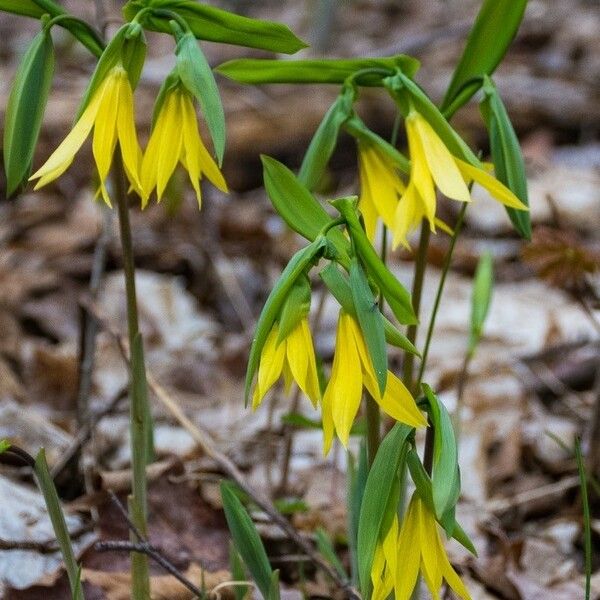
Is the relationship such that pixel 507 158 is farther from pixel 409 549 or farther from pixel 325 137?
pixel 409 549

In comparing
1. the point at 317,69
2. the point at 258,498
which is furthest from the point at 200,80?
the point at 258,498

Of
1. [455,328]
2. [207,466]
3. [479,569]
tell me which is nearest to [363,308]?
[479,569]

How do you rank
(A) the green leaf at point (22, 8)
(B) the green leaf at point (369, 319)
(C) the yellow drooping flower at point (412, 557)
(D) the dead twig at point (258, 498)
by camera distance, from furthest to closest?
(D) the dead twig at point (258, 498)
(A) the green leaf at point (22, 8)
(C) the yellow drooping flower at point (412, 557)
(B) the green leaf at point (369, 319)

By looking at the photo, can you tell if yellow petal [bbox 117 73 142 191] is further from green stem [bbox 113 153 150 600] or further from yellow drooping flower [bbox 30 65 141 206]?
green stem [bbox 113 153 150 600]

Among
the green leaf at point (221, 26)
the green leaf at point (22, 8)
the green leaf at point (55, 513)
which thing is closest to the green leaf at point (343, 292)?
the green leaf at point (221, 26)

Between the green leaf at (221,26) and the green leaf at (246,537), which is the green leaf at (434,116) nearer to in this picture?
the green leaf at (221,26)

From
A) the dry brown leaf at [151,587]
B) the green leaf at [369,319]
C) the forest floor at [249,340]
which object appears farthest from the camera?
the forest floor at [249,340]

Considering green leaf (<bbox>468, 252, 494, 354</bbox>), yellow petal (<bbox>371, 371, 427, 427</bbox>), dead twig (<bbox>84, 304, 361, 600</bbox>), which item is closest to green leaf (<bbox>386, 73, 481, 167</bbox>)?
yellow petal (<bbox>371, 371, 427, 427</bbox>)
